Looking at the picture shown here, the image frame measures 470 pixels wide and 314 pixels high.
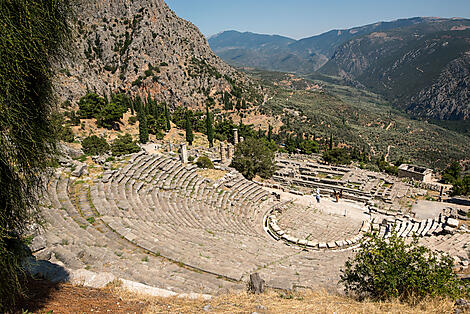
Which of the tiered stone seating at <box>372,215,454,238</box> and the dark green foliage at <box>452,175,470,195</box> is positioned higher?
the dark green foliage at <box>452,175,470,195</box>

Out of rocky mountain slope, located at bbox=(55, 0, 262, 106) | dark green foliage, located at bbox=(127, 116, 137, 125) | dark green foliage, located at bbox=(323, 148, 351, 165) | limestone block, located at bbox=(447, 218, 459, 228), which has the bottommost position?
limestone block, located at bbox=(447, 218, 459, 228)

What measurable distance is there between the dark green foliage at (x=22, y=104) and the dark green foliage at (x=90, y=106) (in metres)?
47.2

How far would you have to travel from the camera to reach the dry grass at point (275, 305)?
7.57 metres

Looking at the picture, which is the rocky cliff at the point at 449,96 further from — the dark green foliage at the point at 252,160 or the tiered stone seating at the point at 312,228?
the tiered stone seating at the point at 312,228

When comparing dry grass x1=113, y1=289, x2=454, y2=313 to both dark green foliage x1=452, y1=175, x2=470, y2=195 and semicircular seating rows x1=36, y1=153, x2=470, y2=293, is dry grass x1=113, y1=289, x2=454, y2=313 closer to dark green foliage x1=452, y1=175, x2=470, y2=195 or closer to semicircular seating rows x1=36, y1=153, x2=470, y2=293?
semicircular seating rows x1=36, y1=153, x2=470, y2=293

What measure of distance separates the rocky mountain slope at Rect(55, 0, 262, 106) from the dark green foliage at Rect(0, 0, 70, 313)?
71.5 metres

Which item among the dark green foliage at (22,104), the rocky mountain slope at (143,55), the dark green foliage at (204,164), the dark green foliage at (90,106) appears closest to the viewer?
the dark green foliage at (22,104)

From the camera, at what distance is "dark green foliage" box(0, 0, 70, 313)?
4266mm

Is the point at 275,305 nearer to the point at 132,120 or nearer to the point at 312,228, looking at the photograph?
the point at 312,228

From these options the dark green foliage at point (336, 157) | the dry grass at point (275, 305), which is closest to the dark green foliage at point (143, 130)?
the dark green foliage at point (336, 157)

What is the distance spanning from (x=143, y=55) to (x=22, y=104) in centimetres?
8641

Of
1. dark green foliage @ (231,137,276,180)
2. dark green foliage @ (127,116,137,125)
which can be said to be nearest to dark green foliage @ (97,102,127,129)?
dark green foliage @ (127,116,137,125)

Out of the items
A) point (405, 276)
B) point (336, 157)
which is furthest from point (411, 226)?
point (336, 157)

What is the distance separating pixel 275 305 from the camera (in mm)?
8289
